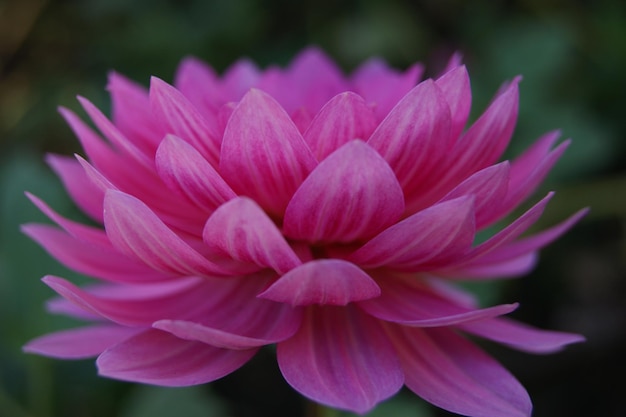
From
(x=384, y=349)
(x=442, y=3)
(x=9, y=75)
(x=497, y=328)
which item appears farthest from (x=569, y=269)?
(x=9, y=75)

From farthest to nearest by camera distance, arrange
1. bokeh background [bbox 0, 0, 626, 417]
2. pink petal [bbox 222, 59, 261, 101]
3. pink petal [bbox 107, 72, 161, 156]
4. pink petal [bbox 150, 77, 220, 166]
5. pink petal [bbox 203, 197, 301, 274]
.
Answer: bokeh background [bbox 0, 0, 626, 417] < pink petal [bbox 222, 59, 261, 101] < pink petal [bbox 107, 72, 161, 156] < pink petal [bbox 150, 77, 220, 166] < pink petal [bbox 203, 197, 301, 274]

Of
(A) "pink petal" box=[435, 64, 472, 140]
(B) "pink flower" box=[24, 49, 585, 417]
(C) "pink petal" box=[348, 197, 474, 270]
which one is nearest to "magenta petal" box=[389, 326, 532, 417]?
(B) "pink flower" box=[24, 49, 585, 417]

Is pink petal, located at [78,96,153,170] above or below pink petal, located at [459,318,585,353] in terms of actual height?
above

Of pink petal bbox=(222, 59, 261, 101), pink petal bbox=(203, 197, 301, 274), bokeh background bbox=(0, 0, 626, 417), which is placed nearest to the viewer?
pink petal bbox=(203, 197, 301, 274)

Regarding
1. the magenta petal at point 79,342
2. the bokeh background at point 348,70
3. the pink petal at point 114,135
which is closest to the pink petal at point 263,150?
the pink petal at point 114,135

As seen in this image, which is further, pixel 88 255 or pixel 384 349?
A: pixel 88 255

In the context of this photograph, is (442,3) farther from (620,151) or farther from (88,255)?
(88,255)

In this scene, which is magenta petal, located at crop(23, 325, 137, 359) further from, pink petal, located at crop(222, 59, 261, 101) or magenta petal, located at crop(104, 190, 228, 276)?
pink petal, located at crop(222, 59, 261, 101)

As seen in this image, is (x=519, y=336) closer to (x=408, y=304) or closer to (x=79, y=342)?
(x=408, y=304)
